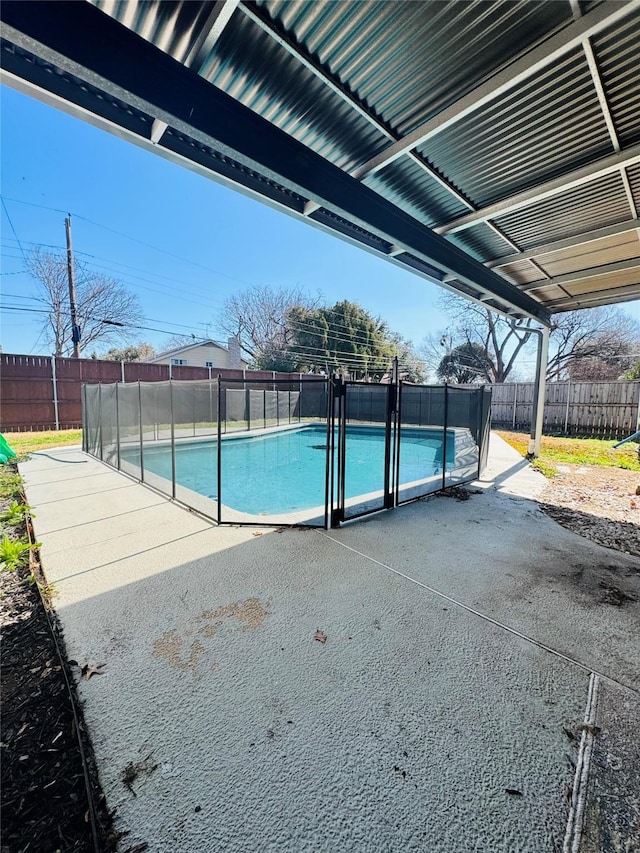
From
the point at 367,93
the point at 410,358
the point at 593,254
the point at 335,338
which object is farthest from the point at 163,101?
the point at 410,358

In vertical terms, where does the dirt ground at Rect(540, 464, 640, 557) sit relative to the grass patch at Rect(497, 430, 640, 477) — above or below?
below

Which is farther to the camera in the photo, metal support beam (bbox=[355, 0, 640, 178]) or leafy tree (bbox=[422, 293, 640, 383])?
leafy tree (bbox=[422, 293, 640, 383])

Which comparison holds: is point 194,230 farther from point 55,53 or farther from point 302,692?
point 302,692

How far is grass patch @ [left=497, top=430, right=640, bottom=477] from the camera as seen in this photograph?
22.1 ft

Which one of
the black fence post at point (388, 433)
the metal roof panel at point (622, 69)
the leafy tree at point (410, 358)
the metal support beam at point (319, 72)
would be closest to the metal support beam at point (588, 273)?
the metal roof panel at point (622, 69)

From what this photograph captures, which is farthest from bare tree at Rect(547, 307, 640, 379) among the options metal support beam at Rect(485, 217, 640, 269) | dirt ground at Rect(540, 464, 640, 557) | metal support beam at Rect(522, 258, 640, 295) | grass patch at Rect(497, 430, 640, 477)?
metal support beam at Rect(485, 217, 640, 269)

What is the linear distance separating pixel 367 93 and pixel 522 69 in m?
0.78

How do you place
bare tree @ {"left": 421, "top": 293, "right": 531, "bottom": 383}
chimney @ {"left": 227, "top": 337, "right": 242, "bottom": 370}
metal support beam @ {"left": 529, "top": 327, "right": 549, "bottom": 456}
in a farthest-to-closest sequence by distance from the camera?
chimney @ {"left": 227, "top": 337, "right": 242, "bottom": 370} → bare tree @ {"left": 421, "top": 293, "right": 531, "bottom": 383} → metal support beam @ {"left": 529, "top": 327, "right": 549, "bottom": 456}

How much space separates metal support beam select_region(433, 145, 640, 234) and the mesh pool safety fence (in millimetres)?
1650

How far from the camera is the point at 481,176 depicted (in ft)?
9.22

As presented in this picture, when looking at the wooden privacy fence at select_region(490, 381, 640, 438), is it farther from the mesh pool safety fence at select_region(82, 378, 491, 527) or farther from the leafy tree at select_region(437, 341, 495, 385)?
the leafy tree at select_region(437, 341, 495, 385)

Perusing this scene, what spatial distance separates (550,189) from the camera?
288 centimetres

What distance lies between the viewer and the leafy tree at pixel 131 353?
24500 mm

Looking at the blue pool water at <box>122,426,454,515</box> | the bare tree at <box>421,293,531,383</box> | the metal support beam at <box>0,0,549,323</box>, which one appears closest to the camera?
the metal support beam at <box>0,0,549,323</box>
